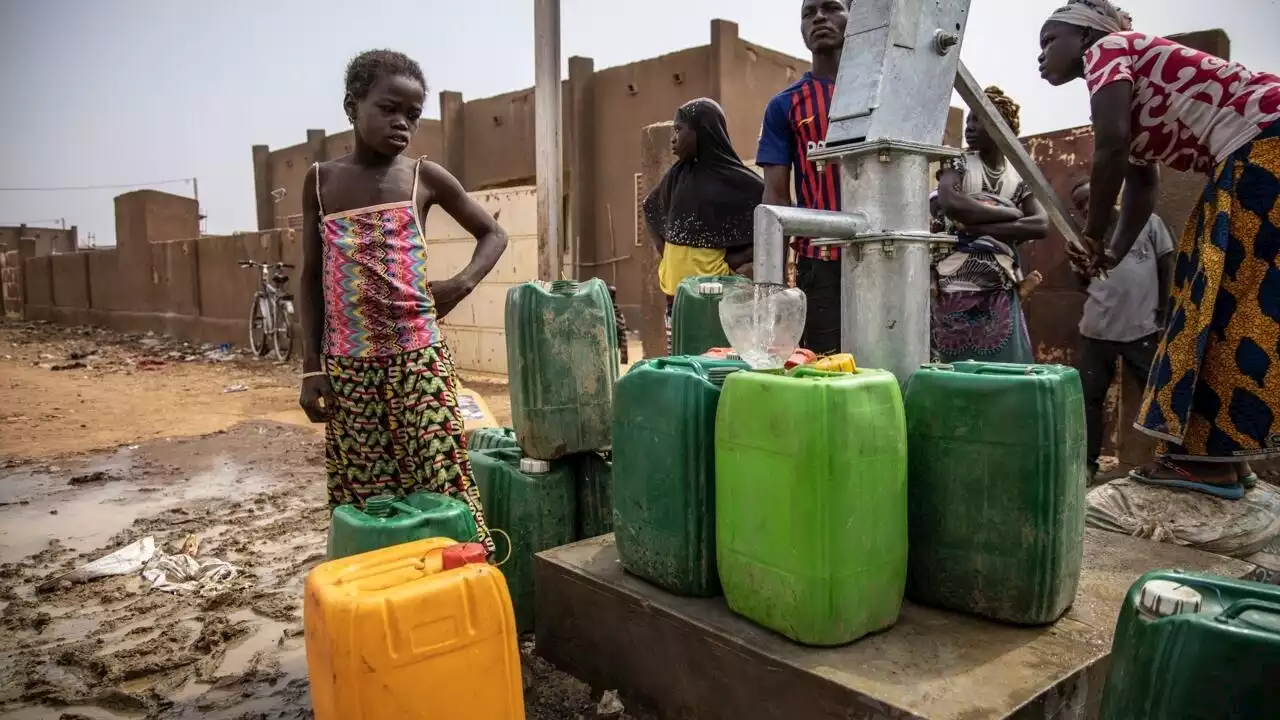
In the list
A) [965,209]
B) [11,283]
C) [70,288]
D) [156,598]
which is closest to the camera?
[156,598]

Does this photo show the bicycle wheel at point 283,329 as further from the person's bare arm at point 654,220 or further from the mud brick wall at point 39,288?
the mud brick wall at point 39,288

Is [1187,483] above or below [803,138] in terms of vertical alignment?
below

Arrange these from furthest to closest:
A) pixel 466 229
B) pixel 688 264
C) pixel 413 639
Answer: pixel 688 264 < pixel 466 229 < pixel 413 639

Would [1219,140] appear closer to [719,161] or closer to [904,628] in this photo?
[904,628]

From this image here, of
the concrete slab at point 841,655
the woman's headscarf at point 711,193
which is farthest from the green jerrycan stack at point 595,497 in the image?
the woman's headscarf at point 711,193

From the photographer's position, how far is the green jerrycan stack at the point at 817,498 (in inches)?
53.9

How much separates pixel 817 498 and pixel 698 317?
4.07ft

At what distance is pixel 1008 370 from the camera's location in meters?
1.52

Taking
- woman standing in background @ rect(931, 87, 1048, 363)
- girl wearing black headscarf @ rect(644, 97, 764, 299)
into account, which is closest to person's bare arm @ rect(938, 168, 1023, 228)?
woman standing in background @ rect(931, 87, 1048, 363)

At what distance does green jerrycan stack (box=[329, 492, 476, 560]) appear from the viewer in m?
1.72

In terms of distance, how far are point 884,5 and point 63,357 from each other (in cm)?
1447

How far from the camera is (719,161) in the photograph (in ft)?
11.4

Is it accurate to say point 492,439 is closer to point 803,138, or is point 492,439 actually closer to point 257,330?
point 803,138

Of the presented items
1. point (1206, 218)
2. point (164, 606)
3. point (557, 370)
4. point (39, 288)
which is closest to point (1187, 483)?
point (1206, 218)
